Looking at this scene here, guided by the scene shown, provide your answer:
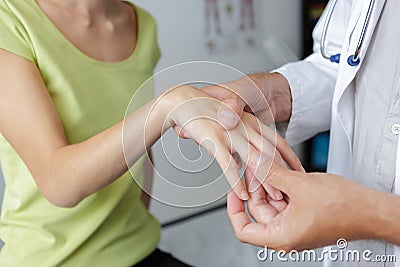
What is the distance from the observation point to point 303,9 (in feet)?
8.65

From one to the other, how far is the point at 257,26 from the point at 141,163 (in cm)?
171

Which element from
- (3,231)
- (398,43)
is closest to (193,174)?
(398,43)

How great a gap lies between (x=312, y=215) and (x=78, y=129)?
1.63 ft

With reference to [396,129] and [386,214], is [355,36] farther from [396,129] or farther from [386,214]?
[386,214]

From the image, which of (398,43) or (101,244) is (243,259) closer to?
(101,244)

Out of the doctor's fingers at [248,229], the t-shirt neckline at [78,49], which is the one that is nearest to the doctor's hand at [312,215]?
the doctor's fingers at [248,229]

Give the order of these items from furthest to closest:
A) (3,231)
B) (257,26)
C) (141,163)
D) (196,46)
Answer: (257,26), (196,46), (3,231), (141,163)

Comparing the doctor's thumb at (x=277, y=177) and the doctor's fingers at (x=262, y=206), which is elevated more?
the doctor's thumb at (x=277, y=177)

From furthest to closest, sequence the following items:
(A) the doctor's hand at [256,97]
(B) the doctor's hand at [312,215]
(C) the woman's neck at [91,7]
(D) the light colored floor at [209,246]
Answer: (D) the light colored floor at [209,246]
(C) the woman's neck at [91,7]
(A) the doctor's hand at [256,97]
(B) the doctor's hand at [312,215]

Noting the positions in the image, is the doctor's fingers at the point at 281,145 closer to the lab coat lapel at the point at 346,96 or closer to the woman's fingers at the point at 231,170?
the woman's fingers at the point at 231,170

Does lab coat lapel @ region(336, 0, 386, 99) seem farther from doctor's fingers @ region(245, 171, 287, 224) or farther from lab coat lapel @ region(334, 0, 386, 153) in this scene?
doctor's fingers @ region(245, 171, 287, 224)

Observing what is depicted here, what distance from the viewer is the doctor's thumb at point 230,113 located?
79 cm

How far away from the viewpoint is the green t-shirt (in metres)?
0.98

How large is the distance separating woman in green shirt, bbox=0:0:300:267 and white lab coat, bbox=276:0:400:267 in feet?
0.73
